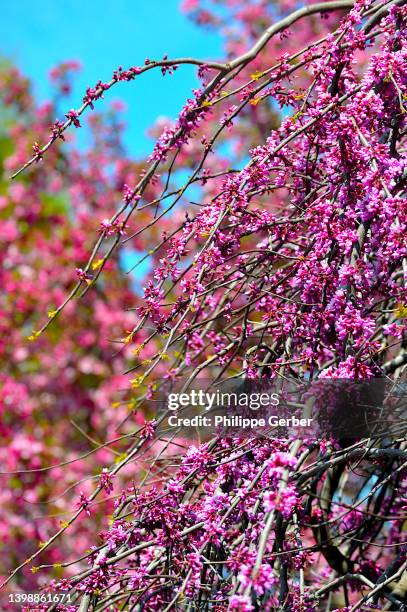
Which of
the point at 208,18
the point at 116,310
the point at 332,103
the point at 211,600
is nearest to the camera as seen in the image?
the point at 211,600

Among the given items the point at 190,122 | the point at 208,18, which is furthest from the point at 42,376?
the point at 190,122

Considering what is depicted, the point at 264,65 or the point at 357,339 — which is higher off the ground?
the point at 264,65

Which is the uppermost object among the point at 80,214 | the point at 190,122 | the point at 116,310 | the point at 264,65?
the point at 264,65

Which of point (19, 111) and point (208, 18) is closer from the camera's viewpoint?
point (208, 18)

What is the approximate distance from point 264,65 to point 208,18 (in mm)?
1444

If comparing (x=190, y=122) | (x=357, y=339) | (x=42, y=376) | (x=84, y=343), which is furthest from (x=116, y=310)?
(x=357, y=339)

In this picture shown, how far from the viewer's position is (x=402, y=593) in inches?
90.3

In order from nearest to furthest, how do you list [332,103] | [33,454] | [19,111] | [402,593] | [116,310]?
[332,103], [402,593], [33,454], [116,310], [19,111]

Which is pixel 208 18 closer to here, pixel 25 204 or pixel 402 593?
pixel 25 204

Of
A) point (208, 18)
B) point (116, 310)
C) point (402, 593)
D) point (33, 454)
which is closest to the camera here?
point (402, 593)

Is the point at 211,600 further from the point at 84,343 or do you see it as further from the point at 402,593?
the point at 84,343

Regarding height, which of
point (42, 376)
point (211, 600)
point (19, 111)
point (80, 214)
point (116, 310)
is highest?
point (19, 111)

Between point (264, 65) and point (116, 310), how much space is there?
9.48 ft

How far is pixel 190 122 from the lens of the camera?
7.61 feet
